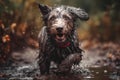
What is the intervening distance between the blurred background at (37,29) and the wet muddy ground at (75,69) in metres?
0.03

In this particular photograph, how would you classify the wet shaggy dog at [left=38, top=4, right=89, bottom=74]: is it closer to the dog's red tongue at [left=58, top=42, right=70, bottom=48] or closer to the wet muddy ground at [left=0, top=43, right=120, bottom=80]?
the dog's red tongue at [left=58, top=42, right=70, bottom=48]

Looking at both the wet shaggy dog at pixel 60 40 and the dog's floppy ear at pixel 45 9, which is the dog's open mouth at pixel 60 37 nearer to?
the wet shaggy dog at pixel 60 40

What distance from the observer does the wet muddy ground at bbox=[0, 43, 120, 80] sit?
27.1ft

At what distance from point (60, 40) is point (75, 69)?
132cm

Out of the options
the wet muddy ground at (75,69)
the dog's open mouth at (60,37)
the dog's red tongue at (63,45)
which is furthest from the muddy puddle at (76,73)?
the dog's open mouth at (60,37)

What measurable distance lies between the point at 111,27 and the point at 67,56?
6.59m

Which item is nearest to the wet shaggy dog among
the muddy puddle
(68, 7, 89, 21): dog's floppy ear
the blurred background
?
(68, 7, 89, 21): dog's floppy ear

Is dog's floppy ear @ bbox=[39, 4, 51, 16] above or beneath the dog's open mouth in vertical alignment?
above

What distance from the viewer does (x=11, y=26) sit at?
33.6 ft

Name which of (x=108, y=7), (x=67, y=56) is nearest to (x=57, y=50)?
(x=67, y=56)

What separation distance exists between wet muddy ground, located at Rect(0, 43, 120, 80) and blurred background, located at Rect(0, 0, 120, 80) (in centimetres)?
3

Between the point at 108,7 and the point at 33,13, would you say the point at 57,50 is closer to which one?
the point at 33,13

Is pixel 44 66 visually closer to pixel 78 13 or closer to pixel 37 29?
pixel 78 13

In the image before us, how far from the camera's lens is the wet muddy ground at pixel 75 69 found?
325 inches
